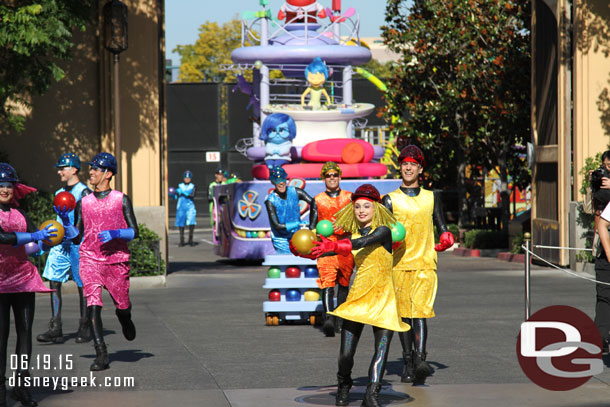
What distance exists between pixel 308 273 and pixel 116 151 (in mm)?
5916

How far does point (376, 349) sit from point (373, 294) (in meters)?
0.38

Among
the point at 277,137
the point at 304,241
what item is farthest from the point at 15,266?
the point at 277,137

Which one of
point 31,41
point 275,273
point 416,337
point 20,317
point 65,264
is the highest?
point 31,41

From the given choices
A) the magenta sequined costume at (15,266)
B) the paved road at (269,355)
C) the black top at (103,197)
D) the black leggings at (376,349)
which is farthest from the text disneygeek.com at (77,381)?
the black leggings at (376,349)

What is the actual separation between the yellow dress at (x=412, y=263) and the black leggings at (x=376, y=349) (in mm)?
1117

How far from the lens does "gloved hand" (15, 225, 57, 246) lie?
7.77 m

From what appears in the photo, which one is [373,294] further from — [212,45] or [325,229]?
[212,45]

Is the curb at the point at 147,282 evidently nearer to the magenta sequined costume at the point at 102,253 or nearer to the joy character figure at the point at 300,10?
the magenta sequined costume at the point at 102,253

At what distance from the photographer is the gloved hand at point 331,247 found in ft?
23.4

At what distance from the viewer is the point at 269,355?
33.4 ft

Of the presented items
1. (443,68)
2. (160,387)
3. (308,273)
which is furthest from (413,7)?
(160,387)

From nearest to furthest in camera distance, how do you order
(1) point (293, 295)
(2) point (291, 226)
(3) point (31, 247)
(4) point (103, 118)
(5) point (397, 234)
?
(5) point (397, 234), (3) point (31, 247), (2) point (291, 226), (1) point (293, 295), (4) point (103, 118)

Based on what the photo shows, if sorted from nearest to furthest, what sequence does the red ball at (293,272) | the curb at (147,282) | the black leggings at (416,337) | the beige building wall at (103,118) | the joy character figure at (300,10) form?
1. the black leggings at (416,337)
2. the red ball at (293,272)
3. the curb at (147,282)
4. the beige building wall at (103,118)
5. the joy character figure at (300,10)

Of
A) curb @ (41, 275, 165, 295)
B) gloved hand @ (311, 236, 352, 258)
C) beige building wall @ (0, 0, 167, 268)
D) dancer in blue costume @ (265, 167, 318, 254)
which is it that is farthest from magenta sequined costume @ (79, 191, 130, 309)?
beige building wall @ (0, 0, 167, 268)
